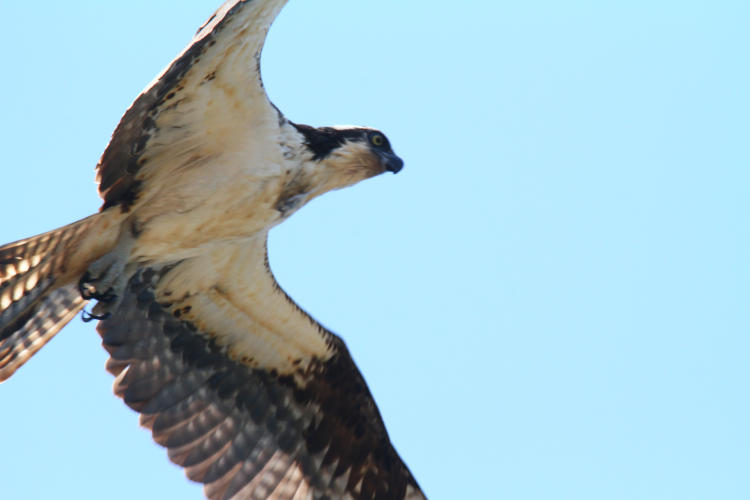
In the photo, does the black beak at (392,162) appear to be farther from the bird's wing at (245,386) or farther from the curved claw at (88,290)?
the curved claw at (88,290)

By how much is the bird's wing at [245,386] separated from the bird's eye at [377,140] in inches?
51.4

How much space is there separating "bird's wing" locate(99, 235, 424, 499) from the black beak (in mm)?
1283

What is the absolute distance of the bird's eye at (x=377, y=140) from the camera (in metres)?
10.3

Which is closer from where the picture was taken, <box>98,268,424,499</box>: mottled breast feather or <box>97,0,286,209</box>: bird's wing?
<box>97,0,286,209</box>: bird's wing

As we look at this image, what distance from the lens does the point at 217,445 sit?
10.6 meters

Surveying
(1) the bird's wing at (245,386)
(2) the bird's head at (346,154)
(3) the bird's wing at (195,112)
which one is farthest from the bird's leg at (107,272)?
(2) the bird's head at (346,154)

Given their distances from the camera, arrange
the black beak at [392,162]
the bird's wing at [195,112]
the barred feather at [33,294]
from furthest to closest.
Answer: the black beak at [392,162]
the barred feather at [33,294]
the bird's wing at [195,112]

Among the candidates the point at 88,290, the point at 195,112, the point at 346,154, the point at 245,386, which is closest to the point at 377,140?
the point at 346,154

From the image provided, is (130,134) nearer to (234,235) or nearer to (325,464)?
(234,235)

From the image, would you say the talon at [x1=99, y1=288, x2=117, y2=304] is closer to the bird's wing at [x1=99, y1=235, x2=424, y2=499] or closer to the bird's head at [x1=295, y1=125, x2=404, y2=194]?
the bird's wing at [x1=99, y1=235, x2=424, y2=499]

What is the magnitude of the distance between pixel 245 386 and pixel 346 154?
241 cm

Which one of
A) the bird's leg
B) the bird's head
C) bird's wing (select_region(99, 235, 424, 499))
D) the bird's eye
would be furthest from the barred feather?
the bird's eye

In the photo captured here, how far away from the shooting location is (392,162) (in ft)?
33.8

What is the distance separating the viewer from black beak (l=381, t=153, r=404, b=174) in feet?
33.7
